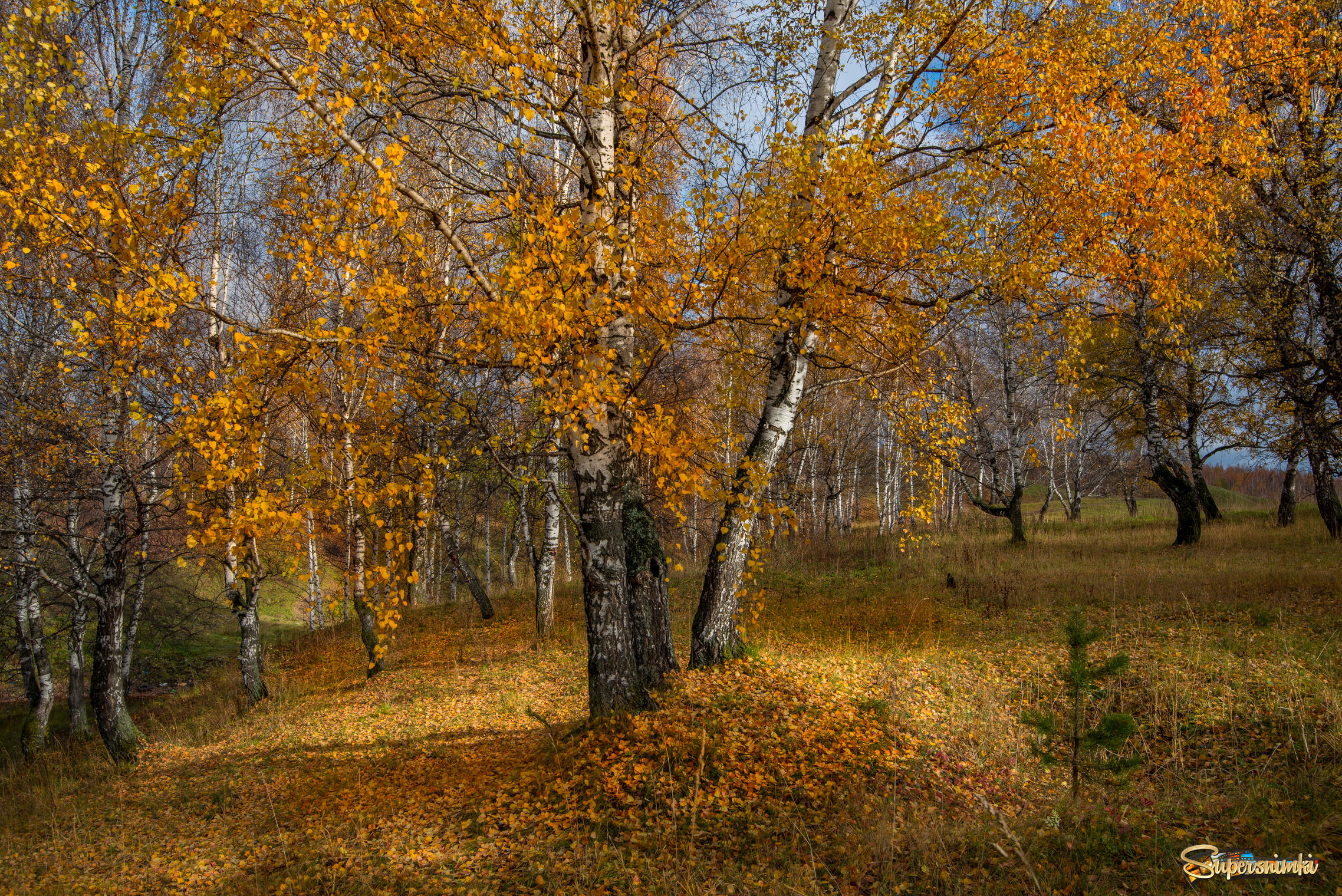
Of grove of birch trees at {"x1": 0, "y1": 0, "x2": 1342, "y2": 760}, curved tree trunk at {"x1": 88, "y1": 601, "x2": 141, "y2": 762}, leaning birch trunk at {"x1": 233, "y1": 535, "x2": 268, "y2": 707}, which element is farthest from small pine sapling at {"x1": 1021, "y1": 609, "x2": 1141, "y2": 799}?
leaning birch trunk at {"x1": 233, "y1": 535, "x2": 268, "y2": 707}

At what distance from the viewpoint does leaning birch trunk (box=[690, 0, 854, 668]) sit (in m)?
5.71

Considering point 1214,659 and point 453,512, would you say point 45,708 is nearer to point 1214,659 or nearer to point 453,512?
point 453,512

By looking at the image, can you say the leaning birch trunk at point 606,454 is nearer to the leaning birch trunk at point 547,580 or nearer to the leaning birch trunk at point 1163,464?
the leaning birch trunk at point 547,580

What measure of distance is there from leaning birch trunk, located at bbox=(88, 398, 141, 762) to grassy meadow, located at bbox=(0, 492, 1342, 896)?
0.39 metres

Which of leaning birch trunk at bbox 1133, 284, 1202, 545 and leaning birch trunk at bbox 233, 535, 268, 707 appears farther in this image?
leaning birch trunk at bbox 1133, 284, 1202, 545

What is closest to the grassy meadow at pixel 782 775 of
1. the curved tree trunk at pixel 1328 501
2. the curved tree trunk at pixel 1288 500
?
the curved tree trunk at pixel 1328 501

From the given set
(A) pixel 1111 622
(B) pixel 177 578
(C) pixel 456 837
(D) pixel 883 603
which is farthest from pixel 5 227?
(B) pixel 177 578

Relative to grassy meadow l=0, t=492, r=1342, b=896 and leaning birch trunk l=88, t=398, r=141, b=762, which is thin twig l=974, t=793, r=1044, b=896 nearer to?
grassy meadow l=0, t=492, r=1342, b=896

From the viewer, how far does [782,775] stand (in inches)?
162

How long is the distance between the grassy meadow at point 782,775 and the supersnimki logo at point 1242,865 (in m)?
0.05

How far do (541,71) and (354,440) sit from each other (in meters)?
6.70

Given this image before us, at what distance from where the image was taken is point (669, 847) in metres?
3.63

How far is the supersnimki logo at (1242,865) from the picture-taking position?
271 centimetres

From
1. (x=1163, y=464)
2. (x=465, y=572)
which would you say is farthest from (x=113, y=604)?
(x=1163, y=464)
